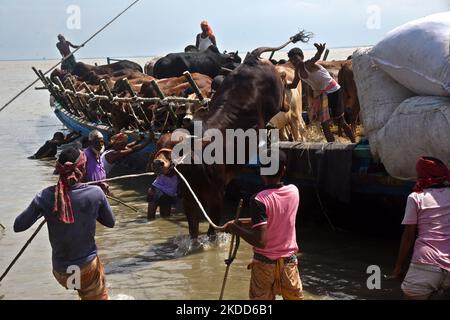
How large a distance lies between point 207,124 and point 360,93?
174 cm

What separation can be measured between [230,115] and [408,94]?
86.0 inches

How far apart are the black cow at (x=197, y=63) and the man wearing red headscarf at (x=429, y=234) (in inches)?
400

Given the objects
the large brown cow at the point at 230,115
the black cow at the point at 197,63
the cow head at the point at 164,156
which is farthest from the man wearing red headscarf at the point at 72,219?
the black cow at the point at 197,63

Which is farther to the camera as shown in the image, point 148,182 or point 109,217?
point 148,182

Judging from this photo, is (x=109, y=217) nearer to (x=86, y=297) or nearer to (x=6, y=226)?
(x=86, y=297)

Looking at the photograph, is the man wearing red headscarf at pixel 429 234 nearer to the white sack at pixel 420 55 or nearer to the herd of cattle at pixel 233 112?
the white sack at pixel 420 55

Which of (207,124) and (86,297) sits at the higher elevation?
(207,124)

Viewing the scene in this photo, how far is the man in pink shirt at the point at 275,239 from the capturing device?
4.94 meters

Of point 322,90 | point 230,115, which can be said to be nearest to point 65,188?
point 230,115

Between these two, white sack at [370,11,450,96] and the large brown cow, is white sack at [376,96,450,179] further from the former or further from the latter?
the large brown cow

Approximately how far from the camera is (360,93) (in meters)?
7.46

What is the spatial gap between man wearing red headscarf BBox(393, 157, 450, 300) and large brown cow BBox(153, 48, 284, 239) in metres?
3.04

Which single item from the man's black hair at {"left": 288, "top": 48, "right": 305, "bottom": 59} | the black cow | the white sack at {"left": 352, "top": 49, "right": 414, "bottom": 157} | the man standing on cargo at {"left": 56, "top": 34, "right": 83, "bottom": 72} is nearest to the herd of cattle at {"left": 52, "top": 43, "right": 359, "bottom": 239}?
the man's black hair at {"left": 288, "top": 48, "right": 305, "bottom": 59}
